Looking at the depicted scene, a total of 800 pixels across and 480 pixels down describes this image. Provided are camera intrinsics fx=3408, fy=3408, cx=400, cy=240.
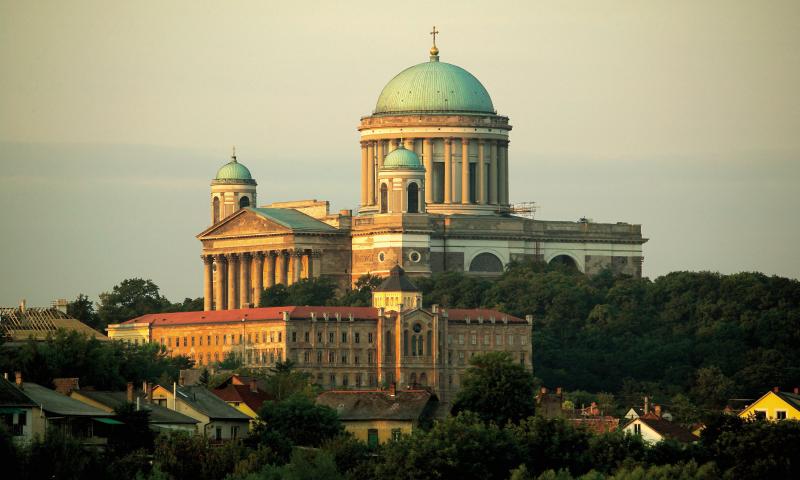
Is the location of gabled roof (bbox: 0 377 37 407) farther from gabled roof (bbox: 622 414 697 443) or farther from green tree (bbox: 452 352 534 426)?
gabled roof (bbox: 622 414 697 443)

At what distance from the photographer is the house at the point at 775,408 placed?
163000mm

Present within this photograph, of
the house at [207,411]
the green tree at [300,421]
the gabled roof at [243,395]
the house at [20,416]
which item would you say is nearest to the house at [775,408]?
the green tree at [300,421]

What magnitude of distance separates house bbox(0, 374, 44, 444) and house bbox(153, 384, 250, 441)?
39.2 ft

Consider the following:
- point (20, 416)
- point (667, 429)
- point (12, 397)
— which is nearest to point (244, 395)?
point (667, 429)

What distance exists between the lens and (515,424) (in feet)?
518

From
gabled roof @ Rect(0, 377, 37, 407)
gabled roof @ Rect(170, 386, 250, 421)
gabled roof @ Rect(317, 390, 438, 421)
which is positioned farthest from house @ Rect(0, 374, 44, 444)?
gabled roof @ Rect(317, 390, 438, 421)

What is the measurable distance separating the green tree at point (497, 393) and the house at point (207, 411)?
1263cm

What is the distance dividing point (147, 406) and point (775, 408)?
33918 millimetres

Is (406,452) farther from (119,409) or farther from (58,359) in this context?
(58,359)

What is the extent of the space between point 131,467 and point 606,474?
865 inches

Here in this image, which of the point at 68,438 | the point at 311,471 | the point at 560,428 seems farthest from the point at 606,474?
the point at 68,438

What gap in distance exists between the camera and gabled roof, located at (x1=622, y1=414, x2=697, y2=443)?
522 ft

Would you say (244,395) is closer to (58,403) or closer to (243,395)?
(243,395)

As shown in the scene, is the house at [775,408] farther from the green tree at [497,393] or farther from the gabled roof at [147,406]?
the gabled roof at [147,406]
